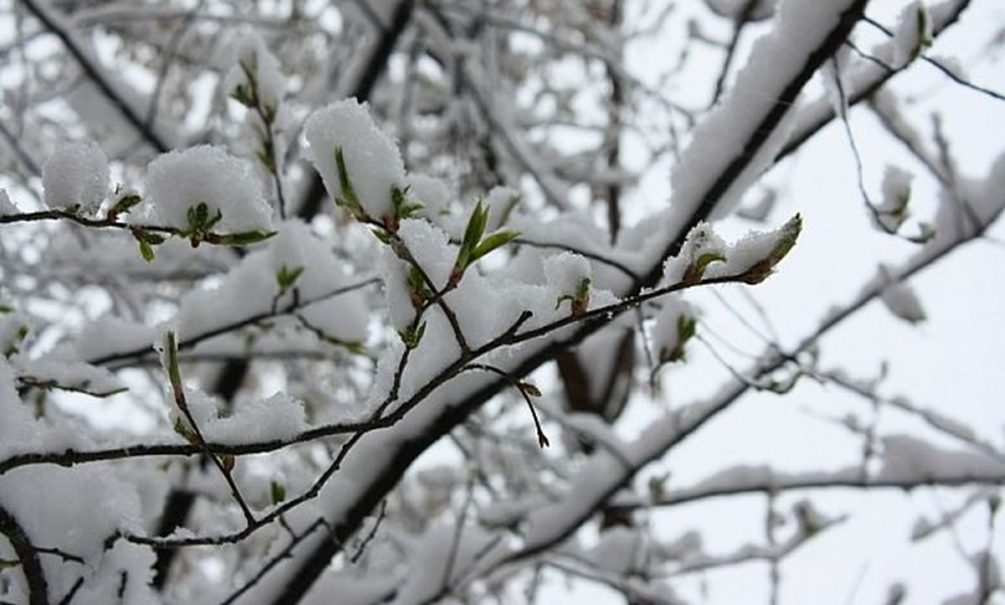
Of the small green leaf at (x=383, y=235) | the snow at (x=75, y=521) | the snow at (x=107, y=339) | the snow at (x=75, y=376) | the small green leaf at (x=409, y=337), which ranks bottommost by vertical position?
the small green leaf at (x=409, y=337)

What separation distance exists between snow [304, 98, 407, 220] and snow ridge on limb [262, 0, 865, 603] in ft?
1.24

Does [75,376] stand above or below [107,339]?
below

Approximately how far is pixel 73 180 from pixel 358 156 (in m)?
0.21

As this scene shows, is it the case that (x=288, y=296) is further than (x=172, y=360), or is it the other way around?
(x=288, y=296)

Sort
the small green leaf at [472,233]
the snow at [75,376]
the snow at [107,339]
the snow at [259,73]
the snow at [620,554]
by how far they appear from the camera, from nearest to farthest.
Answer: the small green leaf at [472,233]
the snow at [75,376]
the snow at [259,73]
the snow at [107,339]
the snow at [620,554]

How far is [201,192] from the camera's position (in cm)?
70

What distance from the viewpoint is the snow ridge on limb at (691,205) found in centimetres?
97

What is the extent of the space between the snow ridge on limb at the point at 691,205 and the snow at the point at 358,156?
377 millimetres

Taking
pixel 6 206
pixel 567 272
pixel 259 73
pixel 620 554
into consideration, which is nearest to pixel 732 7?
pixel 259 73

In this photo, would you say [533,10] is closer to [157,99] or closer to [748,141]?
[157,99]

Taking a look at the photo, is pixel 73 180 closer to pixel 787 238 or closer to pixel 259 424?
pixel 259 424

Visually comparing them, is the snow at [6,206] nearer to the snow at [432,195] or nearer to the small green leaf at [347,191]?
the small green leaf at [347,191]

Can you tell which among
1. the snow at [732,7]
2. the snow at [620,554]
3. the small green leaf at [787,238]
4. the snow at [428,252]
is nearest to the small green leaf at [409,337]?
the snow at [428,252]

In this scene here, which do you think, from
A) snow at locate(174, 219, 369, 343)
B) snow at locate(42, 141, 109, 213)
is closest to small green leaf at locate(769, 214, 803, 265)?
snow at locate(42, 141, 109, 213)
